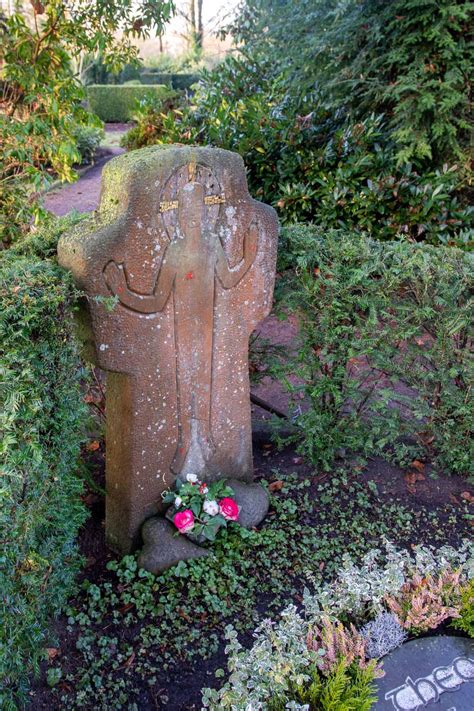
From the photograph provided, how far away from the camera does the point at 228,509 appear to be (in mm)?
3486

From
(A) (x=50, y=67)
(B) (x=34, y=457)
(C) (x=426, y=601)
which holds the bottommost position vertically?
(C) (x=426, y=601)

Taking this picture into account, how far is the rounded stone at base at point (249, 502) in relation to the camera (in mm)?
3666

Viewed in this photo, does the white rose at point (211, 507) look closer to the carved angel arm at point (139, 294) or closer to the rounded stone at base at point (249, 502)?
the rounded stone at base at point (249, 502)

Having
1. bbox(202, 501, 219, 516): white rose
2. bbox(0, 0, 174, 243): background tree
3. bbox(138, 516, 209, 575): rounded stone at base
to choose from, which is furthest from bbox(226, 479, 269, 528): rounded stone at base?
bbox(0, 0, 174, 243): background tree

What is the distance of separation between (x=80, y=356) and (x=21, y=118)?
306 cm

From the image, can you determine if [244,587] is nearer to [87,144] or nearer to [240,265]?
[240,265]

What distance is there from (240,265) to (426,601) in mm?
2009

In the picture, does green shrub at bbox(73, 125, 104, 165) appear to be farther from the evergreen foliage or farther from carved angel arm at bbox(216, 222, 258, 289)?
carved angel arm at bbox(216, 222, 258, 289)

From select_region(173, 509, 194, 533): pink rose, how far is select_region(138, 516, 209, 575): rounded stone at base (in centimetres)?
7

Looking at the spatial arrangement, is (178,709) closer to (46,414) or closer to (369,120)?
(46,414)

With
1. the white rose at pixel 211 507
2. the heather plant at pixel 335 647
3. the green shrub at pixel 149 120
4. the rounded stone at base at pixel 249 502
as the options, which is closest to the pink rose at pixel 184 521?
the white rose at pixel 211 507

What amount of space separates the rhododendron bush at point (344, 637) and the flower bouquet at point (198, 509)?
0.94 m

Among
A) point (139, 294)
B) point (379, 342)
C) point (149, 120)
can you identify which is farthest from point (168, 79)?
point (139, 294)

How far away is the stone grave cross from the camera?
2.93m
